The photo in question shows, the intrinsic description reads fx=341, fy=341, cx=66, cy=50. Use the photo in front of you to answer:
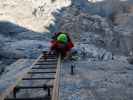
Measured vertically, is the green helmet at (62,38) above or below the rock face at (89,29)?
below

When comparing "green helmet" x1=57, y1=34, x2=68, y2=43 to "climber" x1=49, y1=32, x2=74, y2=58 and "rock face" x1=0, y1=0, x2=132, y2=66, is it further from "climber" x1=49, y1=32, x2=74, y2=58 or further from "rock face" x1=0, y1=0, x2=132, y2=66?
"rock face" x1=0, y1=0, x2=132, y2=66

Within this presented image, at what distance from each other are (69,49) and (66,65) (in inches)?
36.4

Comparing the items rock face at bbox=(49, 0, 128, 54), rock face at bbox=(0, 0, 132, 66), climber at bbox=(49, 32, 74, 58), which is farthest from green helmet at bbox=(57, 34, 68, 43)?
rock face at bbox=(49, 0, 128, 54)

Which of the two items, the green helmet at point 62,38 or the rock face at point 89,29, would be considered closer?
the green helmet at point 62,38

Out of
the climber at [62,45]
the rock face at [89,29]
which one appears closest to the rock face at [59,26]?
the rock face at [89,29]

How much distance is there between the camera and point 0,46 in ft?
57.6

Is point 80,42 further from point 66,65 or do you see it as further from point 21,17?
point 66,65

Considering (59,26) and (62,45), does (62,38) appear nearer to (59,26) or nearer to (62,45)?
(62,45)

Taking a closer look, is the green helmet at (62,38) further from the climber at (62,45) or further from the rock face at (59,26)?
the rock face at (59,26)

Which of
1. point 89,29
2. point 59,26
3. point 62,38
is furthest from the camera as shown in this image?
point 59,26

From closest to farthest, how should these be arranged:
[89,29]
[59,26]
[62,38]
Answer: [62,38] → [89,29] → [59,26]

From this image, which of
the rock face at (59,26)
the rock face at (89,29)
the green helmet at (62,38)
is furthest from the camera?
the rock face at (89,29)

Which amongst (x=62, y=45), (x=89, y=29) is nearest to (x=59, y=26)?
(x=89, y=29)

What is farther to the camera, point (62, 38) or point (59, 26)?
point (59, 26)
